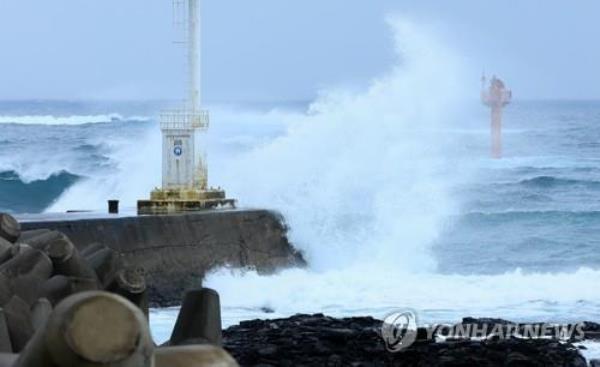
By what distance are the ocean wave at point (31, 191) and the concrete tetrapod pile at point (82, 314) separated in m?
18.3

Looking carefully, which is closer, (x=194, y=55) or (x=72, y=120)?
(x=194, y=55)

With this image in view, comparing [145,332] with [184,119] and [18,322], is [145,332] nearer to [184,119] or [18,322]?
[18,322]

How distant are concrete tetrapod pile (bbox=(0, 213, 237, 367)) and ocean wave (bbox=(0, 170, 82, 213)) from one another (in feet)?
60.0

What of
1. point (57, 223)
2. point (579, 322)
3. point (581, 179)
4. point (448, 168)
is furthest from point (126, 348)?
point (581, 179)

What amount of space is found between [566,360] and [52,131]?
138ft

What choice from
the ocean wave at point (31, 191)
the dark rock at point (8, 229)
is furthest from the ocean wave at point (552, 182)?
the dark rock at point (8, 229)

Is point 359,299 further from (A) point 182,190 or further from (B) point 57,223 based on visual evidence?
(B) point 57,223

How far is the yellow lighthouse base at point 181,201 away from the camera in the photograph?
1627cm

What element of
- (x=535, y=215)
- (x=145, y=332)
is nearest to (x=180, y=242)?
(x=145, y=332)

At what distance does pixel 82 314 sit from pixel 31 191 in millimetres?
26794

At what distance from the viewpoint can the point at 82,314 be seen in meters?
2.82

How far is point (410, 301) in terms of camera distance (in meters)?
15.6

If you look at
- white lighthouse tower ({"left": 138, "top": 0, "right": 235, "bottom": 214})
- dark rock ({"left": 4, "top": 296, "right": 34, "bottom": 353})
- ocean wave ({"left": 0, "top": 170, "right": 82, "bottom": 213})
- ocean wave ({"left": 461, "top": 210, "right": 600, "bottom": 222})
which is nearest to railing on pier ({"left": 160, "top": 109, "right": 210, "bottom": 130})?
white lighthouse tower ({"left": 138, "top": 0, "right": 235, "bottom": 214})

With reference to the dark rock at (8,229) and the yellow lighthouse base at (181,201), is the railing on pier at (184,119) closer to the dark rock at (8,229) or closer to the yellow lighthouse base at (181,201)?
the yellow lighthouse base at (181,201)
